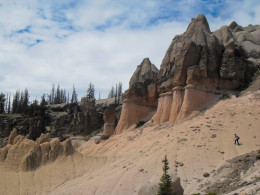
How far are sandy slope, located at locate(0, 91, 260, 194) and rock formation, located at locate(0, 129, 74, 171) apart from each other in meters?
0.66

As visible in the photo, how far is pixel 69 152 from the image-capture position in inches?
1187

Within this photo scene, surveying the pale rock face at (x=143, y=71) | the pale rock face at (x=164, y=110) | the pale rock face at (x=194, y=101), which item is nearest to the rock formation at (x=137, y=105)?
the pale rock face at (x=164, y=110)

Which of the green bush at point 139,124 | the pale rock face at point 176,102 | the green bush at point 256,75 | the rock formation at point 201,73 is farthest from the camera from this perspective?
the green bush at point 139,124

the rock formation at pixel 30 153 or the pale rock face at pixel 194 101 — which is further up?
the pale rock face at pixel 194 101

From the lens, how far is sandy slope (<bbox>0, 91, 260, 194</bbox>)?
835 inches

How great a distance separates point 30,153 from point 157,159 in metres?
12.4

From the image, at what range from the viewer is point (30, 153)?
28.4 m

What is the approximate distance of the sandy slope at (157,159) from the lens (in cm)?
2120

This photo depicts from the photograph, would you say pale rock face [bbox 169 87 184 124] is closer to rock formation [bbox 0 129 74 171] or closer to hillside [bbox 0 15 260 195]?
hillside [bbox 0 15 260 195]

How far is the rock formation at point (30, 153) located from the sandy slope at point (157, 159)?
662mm

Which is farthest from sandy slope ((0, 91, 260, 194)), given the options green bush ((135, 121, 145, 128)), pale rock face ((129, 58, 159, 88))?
pale rock face ((129, 58, 159, 88))

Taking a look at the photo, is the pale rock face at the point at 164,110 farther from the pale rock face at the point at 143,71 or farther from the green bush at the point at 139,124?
the pale rock face at the point at 143,71

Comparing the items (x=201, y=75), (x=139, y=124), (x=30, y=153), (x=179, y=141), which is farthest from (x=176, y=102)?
(x=30, y=153)

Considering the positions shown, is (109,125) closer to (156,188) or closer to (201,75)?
(201,75)
